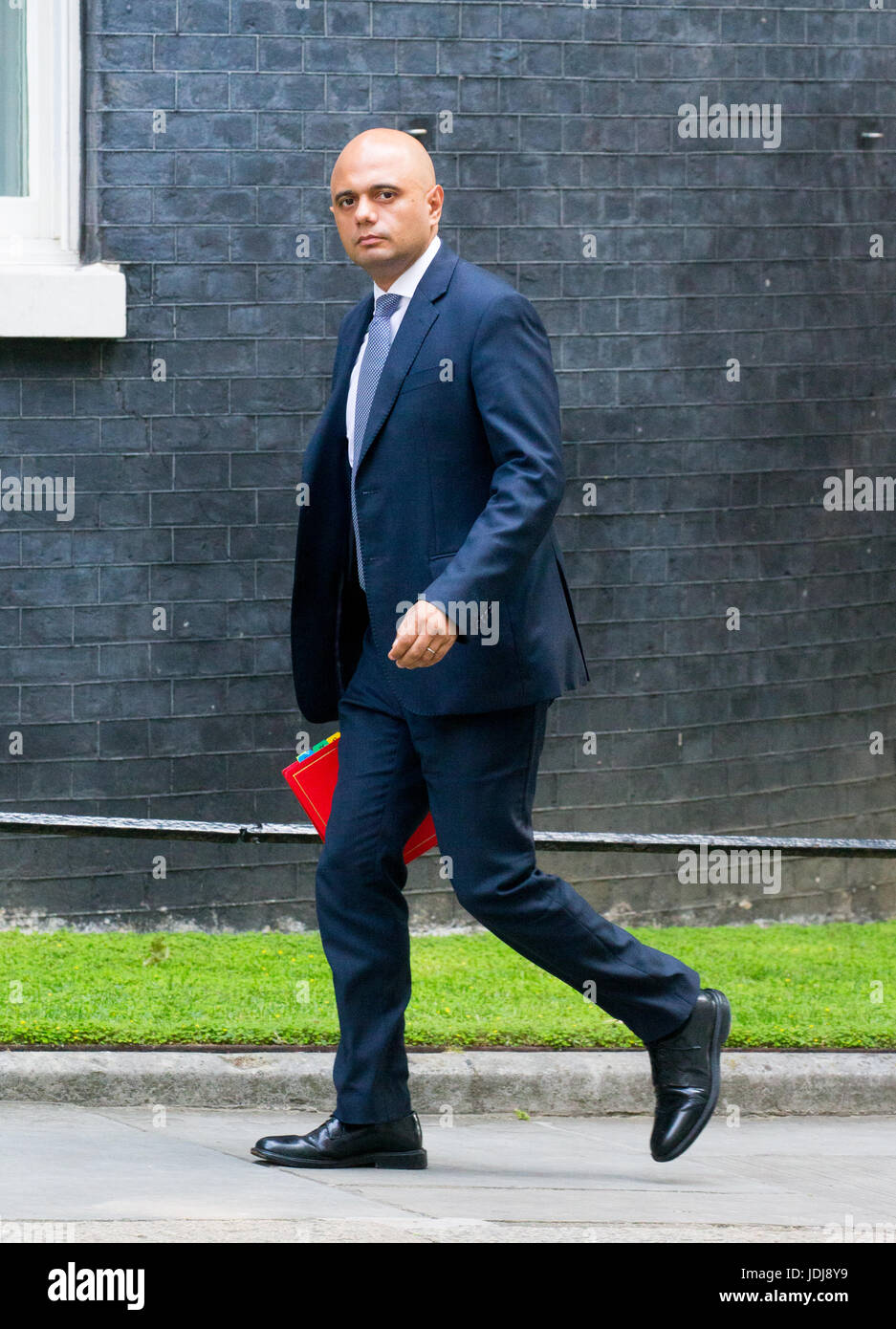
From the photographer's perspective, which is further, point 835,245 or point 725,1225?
point 835,245

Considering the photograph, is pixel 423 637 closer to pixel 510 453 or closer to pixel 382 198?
pixel 510 453

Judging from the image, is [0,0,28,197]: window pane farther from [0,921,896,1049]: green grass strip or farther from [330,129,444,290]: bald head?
[330,129,444,290]: bald head

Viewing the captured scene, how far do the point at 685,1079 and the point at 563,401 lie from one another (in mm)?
3651

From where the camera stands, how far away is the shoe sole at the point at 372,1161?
419cm

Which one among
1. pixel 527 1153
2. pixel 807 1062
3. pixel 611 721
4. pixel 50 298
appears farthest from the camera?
pixel 611 721

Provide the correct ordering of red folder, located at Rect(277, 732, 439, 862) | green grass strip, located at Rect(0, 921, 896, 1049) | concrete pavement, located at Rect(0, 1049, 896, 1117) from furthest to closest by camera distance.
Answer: green grass strip, located at Rect(0, 921, 896, 1049) → concrete pavement, located at Rect(0, 1049, 896, 1117) → red folder, located at Rect(277, 732, 439, 862)

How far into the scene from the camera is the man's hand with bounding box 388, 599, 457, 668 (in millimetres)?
3734

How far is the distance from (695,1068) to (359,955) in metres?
0.80

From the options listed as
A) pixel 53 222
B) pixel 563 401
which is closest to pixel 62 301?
pixel 53 222

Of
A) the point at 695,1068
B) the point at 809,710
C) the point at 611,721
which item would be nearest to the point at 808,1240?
the point at 695,1068

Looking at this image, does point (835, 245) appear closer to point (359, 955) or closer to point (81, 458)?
point (81, 458)

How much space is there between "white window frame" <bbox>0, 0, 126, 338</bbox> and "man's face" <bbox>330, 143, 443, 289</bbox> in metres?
2.73

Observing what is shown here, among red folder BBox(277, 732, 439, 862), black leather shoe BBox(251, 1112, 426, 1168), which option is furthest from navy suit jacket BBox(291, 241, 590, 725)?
black leather shoe BBox(251, 1112, 426, 1168)

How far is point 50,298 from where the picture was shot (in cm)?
663
